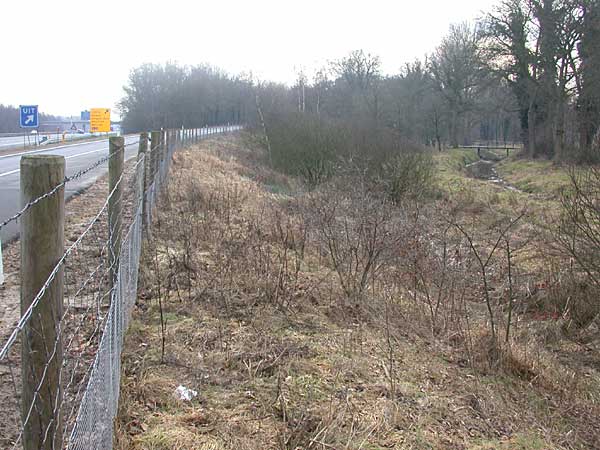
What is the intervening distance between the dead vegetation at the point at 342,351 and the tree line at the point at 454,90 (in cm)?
724

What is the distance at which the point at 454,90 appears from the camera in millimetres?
53781

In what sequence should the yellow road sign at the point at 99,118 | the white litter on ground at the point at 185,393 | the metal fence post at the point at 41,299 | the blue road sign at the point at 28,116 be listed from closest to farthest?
the metal fence post at the point at 41,299 → the white litter on ground at the point at 185,393 → the blue road sign at the point at 28,116 → the yellow road sign at the point at 99,118

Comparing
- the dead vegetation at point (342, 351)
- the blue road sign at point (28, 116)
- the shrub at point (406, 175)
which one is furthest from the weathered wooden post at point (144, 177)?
the blue road sign at point (28, 116)

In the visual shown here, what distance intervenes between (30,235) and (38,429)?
0.65 m

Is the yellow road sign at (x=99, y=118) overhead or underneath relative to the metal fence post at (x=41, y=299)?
→ overhead

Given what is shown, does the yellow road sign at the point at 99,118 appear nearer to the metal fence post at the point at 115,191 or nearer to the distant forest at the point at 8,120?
the distant forest at the point at 8,120

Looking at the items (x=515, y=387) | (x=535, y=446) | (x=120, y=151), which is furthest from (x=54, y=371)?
(x=515, y=387)

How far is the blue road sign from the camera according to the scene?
2750 centimetres

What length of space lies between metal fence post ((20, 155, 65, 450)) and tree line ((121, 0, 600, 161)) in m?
13.2

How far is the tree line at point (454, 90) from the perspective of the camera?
30.0m

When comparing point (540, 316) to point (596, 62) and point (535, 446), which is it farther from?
point (596, 62)

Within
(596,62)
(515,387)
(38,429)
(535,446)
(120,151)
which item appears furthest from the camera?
(596,62)

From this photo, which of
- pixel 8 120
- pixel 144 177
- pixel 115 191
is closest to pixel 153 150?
pixel 144 177

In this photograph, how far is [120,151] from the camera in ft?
15.8
